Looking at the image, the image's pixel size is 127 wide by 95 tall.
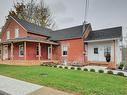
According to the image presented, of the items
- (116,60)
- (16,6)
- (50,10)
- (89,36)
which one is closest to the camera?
(116,60)

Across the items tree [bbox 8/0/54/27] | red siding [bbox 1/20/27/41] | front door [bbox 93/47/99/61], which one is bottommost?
front door [bbox 93/47/99/61]

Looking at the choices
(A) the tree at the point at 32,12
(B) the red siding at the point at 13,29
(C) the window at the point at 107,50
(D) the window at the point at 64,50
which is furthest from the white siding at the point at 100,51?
(A) the tree at the point at 32,12

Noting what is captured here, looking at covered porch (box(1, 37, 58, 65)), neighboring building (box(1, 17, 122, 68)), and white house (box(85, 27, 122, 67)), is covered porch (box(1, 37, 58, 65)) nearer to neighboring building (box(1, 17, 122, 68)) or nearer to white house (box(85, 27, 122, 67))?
neighboring building (box(1, 17, 122, 68))

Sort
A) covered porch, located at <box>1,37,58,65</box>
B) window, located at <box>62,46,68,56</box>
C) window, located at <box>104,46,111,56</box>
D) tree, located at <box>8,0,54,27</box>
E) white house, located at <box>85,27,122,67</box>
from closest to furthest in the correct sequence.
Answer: white house, located at <box>85,27,122,67</box> < window, located at <box>104,46,111,56</box> < covered porch, located at <box>1,37,58,65</box> < window, located at <box>62,46,68,56</box> < tree, located at <box>8,0,54,27</box>

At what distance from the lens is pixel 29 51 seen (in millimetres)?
21312

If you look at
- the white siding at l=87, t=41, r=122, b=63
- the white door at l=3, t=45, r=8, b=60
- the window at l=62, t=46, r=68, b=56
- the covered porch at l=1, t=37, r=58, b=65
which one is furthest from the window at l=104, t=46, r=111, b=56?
the white door at l=3, t=45, r=8, b=60

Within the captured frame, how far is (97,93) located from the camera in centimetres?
601

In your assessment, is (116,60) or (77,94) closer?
→ (77,94)

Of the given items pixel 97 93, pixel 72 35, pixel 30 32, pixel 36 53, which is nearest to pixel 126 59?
pixel 72 35

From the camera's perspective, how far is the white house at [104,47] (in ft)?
60.7

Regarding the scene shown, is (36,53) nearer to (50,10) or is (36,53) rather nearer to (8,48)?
(8,48)

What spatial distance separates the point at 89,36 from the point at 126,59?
699cm

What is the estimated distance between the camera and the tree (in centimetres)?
3750

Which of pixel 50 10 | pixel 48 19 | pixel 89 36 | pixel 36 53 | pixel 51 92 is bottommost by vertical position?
pixel 51 92
